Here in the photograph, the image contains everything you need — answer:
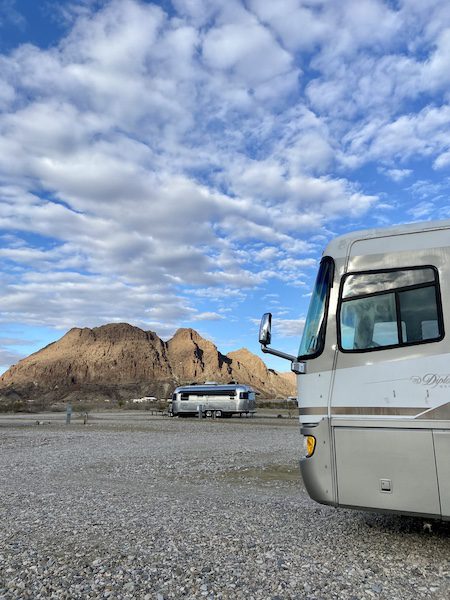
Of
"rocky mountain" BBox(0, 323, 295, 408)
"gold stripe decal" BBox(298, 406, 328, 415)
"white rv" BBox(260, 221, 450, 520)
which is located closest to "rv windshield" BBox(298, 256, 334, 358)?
"white rv" BBox(260, 221, 450, 520)

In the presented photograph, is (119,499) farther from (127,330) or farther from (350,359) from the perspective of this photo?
(127,330)

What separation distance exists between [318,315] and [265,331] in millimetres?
678

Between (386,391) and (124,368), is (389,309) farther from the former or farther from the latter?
(124,368)

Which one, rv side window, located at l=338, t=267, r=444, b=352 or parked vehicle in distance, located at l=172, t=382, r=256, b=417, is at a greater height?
rv side window, located at l=338, t=267, r=444, b=352

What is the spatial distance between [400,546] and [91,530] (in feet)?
12.4

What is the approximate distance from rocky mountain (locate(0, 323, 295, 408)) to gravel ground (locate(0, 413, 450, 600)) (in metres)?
134

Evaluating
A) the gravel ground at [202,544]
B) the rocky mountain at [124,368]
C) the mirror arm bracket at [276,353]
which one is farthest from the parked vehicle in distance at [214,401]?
the rocky mountain at [124,368]

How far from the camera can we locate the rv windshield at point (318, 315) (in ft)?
Answer: 19.0

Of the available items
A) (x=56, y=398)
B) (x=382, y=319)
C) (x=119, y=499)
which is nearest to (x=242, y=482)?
(x=119, y=499)

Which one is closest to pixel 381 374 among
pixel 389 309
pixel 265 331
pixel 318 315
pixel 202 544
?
pixel 389 309

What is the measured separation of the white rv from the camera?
4.96 m

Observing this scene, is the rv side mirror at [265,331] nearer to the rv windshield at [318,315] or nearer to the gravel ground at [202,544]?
the rv windshield at [318,315]

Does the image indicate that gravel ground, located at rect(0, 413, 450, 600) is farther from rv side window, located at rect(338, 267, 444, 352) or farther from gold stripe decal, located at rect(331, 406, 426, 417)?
rv side window, located at rect(338, 267, 444, 352)

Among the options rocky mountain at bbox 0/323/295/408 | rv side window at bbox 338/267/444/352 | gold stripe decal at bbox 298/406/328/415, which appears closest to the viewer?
rv side window at bbox 338/267/444/352
